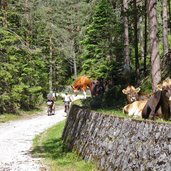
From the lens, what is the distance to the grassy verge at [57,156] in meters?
13.1

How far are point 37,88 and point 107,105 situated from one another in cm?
2095

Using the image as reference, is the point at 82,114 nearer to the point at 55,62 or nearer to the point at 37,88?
the point at 37,88


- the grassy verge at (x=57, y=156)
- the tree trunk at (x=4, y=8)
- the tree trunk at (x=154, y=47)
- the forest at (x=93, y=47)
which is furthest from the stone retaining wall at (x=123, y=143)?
the tree trunk at (x=4, y=8)

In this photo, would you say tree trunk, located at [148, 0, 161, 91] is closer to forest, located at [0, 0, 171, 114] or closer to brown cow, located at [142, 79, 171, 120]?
brown cow, located at [142, 79, 171, 120]

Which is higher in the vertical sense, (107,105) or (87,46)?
(87,46)

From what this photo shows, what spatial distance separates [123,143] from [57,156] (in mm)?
6196

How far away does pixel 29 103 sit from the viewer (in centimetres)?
4225

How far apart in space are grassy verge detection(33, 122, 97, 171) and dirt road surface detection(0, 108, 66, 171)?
0.36m

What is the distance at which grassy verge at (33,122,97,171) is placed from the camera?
13.1m

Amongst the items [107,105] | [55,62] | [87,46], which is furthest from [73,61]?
[107,105]

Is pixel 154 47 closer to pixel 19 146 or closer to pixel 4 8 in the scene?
pixel 19 146

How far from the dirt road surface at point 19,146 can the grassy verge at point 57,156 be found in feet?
1.17

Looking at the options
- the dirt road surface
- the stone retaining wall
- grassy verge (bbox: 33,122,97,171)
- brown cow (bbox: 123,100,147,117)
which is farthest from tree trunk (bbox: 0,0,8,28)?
brown cow (bbox: 123,100,147,117)

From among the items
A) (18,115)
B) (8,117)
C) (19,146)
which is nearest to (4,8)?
(18,115)
